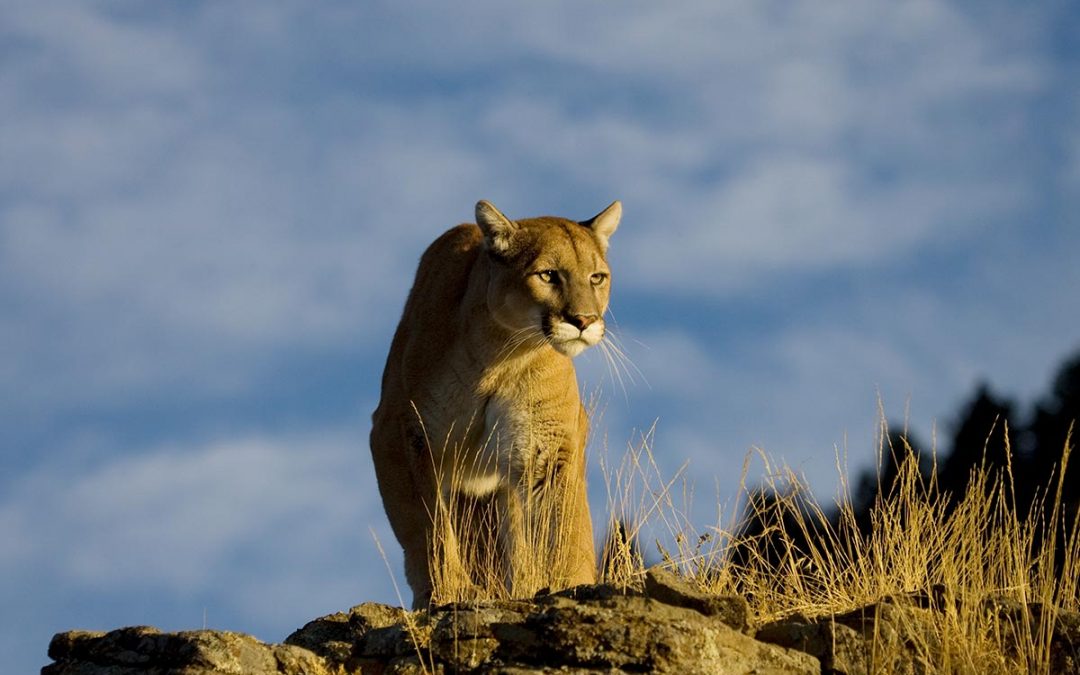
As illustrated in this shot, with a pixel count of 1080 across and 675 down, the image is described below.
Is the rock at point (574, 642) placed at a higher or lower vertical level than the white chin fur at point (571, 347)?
lower

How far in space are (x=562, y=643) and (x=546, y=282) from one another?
14.1ft

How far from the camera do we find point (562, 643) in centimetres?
559

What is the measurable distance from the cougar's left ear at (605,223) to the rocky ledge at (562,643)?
4349mm

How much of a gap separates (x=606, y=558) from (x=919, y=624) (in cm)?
315

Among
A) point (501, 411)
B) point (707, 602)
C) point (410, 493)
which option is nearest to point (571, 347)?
point (501, 411)

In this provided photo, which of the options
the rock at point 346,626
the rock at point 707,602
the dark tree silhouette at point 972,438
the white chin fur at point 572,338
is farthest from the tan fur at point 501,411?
the dark tree silhouette at point 972,438

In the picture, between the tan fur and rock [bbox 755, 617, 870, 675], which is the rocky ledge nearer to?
rock [bbox 755, 617, 870, 675]

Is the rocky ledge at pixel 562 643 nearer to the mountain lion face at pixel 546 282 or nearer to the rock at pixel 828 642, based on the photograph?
the rock at pixel 828 642

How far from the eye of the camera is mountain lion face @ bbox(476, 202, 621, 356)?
9406 millimetres

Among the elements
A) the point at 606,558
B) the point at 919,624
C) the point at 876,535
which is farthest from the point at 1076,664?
the point at 606,558

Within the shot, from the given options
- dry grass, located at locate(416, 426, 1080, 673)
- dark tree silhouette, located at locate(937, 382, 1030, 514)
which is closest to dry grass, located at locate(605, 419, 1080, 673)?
dry grass, located at locate(416, 426, 1080, 673)

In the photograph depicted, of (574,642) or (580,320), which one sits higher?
(580,320)

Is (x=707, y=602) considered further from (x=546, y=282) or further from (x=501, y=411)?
(x=546, y=282)

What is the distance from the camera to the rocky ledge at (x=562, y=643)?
220 inches
